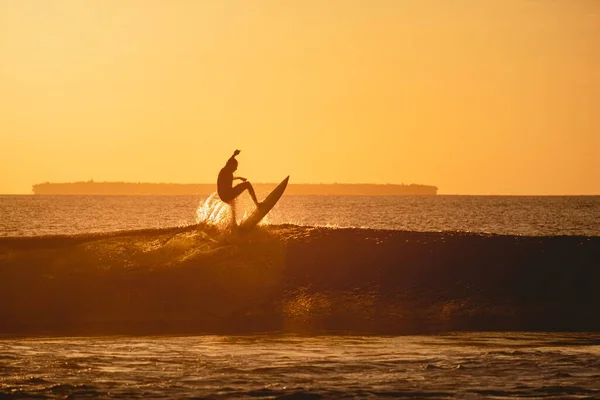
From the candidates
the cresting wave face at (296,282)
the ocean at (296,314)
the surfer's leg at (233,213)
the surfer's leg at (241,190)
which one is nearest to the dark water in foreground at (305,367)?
the ocean at (296,314)

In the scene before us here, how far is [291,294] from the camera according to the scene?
84.3 ft

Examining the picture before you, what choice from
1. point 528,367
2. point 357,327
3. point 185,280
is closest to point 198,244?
point 185,280

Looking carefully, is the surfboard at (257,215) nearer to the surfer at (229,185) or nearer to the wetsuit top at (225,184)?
the surfer at (229,185)

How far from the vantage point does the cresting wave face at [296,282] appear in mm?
24547

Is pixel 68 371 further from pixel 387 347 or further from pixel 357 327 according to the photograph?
pixel 357 327

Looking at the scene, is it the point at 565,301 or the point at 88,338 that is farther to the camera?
the point at 565,301

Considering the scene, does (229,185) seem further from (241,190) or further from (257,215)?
(257,215)

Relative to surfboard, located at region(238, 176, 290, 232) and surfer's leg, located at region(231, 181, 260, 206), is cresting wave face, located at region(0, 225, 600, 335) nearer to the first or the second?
surfboard, located at region(238, 176, 290, 232)

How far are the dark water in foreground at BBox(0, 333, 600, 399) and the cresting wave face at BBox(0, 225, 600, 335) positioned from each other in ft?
6.08

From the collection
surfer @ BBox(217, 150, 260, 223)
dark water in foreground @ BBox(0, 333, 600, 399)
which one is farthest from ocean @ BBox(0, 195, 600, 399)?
surfer @ BBox(217, 150, 260, 223)

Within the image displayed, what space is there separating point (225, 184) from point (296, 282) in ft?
11.1

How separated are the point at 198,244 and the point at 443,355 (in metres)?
9.51

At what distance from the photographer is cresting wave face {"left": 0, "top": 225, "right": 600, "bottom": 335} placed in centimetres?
2455

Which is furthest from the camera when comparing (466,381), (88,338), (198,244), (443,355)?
(198,244)
